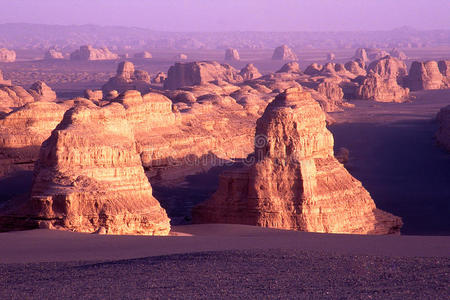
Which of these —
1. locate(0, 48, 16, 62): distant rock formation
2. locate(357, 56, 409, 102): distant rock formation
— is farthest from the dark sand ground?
locate(0, 48, 16, 62): distant rock formation

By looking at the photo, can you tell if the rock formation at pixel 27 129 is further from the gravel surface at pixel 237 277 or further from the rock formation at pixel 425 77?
the rock formation at pixel 425 77

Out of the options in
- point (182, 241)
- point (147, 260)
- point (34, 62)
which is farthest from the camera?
point (34, 62)

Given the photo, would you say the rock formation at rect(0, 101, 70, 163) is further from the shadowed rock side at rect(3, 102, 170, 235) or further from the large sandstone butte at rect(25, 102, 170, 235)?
the shadowed rock side at rect(3, 102, 170, 235)

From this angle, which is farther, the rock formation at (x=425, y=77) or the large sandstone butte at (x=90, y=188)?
the rock formation at (x=425, y=77)

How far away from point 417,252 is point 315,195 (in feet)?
26.1

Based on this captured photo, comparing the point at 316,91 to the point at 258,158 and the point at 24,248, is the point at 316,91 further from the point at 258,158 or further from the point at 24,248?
the point at 24,248

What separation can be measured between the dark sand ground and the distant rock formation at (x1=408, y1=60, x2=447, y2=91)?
250 feet

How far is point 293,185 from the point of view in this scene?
66.5 feet

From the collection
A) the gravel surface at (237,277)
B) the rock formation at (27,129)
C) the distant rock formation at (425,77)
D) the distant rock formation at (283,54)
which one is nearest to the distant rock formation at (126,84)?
the distant rock formation at (425,77)

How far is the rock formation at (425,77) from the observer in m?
88.2

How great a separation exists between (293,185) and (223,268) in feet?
29.8

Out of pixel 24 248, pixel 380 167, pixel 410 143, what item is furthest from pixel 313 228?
pixel 410 143

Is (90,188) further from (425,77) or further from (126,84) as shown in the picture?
(425,77)

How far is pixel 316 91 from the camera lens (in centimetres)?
7212
